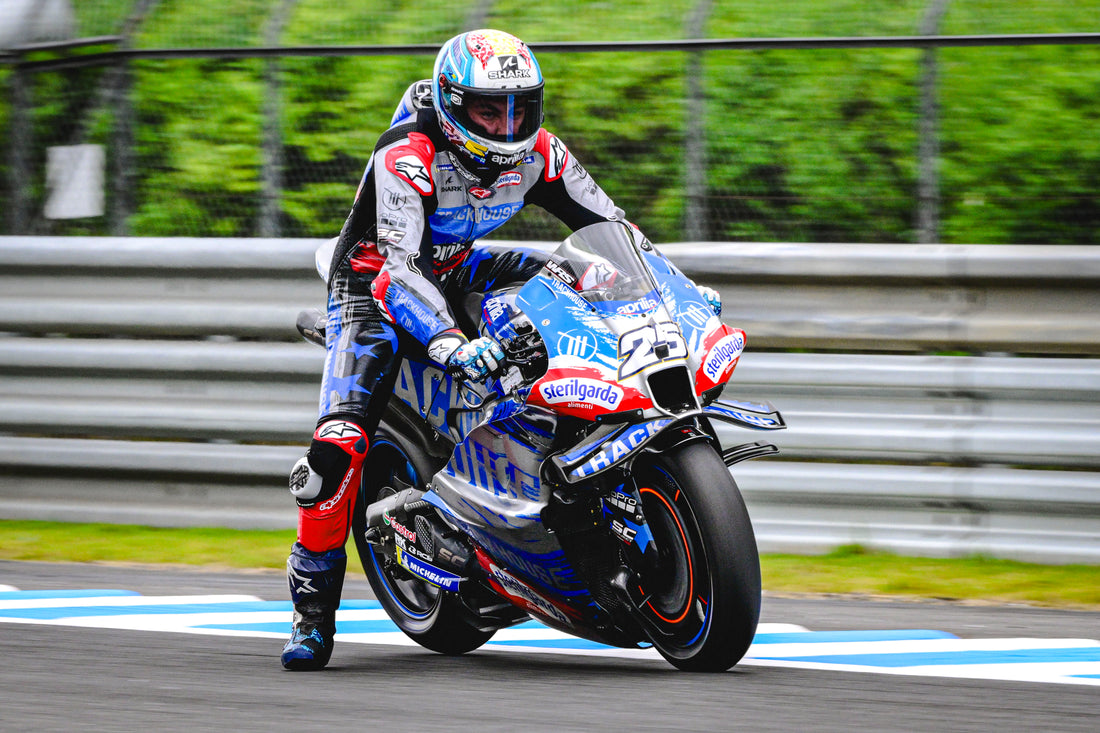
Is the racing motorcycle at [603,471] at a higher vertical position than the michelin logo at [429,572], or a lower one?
higher

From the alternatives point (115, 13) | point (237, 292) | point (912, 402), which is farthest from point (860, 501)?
point (115, 13)

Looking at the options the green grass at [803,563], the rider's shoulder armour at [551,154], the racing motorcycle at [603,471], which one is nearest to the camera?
the racing motorcycle at [603,471]

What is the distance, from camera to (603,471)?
446 centimetres

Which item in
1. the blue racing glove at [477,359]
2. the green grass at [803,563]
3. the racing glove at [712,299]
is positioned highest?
the racing glove at [712,299]

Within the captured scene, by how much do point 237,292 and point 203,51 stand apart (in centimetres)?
139

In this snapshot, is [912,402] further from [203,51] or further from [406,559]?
[203,51]

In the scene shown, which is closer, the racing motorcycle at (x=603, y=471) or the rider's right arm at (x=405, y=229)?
the racing motorcycle at (x=603, y=471)

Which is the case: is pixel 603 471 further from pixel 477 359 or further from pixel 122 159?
pixel 122 159

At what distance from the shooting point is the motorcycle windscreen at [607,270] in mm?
4789

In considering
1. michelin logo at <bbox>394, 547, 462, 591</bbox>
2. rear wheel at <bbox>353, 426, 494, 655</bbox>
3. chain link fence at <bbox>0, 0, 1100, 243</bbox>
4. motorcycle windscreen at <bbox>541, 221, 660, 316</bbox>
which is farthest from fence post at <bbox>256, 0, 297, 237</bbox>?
motorcycle windscreen at <bbox>541, 221, 660, 316</bbox>

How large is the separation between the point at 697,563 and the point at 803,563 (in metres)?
2.67

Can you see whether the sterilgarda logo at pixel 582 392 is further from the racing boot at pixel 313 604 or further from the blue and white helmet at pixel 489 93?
the racing boot at pixel 313 604

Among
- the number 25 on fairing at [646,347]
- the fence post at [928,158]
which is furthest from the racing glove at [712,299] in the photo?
the fence post at [928,158]

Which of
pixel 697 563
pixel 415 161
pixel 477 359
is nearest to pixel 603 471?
pixel 697 563
